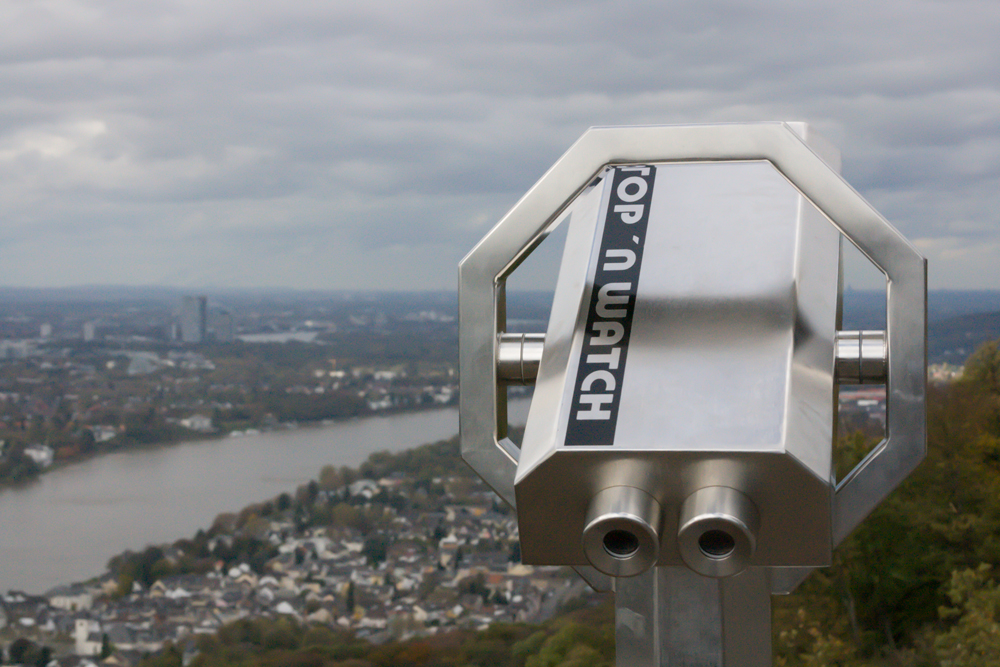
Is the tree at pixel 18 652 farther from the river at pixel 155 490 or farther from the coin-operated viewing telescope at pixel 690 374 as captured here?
the coin-operated viewing telescope at pixel 690 374

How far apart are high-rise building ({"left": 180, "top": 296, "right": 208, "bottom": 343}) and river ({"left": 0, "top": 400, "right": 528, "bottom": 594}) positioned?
89.6 inches

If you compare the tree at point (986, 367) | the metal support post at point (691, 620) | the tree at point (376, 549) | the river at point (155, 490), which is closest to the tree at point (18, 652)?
the river at point (155, 490)

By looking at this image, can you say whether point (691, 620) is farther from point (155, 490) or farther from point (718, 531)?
point (155, 490)

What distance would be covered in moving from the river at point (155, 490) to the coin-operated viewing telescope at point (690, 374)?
1319 cm

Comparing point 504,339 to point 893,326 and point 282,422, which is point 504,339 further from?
point 282,422

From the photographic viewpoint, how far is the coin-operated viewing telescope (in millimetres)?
491

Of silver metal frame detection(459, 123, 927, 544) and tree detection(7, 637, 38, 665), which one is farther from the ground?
silver metal frame detection(459, 123, 927, 544)

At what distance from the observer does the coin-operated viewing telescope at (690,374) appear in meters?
0.49

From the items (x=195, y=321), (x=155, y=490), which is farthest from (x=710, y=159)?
(x=195, y=321)

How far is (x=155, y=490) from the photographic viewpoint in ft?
50.4

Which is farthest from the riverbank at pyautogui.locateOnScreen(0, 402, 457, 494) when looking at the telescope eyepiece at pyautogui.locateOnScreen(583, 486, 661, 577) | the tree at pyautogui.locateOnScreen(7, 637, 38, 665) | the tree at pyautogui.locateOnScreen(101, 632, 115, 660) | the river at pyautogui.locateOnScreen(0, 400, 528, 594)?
the telescope eyepiece at pyautogui.locateOnScreen(583, 486, 661, 577)

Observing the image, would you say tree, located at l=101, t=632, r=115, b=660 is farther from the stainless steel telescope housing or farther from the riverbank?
the stainless steel telescope housing

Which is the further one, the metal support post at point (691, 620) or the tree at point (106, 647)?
the tree at point (106, 647)

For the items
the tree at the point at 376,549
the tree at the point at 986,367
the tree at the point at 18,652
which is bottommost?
the tree at the point at 18,652
